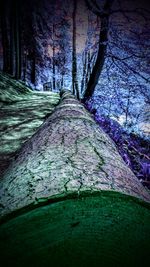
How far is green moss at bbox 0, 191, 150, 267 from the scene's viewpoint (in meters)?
0.80

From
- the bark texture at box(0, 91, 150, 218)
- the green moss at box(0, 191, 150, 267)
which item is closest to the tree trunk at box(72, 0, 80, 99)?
the bark texture at box(0, 91, 150, 218)

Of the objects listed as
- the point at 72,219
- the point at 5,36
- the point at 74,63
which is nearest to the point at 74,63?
the point at 74,63

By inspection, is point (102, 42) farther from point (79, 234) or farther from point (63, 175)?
point (79, 234)

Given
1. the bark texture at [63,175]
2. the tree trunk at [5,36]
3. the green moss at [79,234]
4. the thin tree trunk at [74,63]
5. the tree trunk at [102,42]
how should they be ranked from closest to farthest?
the green moss at [79,234]
the bark texture at [63,175]
the tree trunk at [102,42]
the tree trunk at [5,36]
the thin tree trunk at [74,63]

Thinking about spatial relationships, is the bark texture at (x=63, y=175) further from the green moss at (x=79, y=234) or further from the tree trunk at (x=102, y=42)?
the tree trunk at (x=102, y=42)

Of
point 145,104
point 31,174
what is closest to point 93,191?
point 31,174

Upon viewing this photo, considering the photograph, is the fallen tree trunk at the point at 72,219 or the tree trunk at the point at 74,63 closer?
the fallen tree trunk at the point at 72,219

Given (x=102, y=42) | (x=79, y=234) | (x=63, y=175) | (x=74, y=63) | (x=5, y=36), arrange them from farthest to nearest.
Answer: (x=74, y=63) < (x=5, y=36) < (x=102, y=42) < (x=63, y=175) < (x=79, y=234)

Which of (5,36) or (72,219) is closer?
(72,219)

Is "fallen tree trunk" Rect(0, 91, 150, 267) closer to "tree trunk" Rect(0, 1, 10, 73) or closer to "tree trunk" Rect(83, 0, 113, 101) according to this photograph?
"tree trunk" Rect(83, 0, 113, 101)

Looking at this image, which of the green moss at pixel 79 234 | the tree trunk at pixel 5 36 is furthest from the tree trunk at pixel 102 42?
the green moss at pixel 79 234

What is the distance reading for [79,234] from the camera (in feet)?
2.85

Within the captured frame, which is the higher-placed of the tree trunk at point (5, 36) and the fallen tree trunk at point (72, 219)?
the tree trunk at point (5, 36)

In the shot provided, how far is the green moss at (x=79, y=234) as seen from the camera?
0.80 metres
